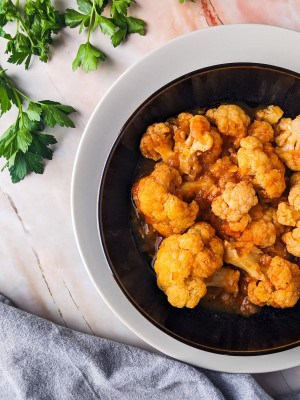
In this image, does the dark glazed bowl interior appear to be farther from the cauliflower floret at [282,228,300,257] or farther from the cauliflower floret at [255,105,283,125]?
the cauliflower floret at [282,228,300,257]

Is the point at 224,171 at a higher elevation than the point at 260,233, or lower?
higher

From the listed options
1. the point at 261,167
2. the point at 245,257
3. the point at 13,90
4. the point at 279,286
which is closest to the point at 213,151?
the point at 261,167

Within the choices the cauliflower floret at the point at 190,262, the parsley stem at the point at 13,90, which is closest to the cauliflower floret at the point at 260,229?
the cauliflower floret at the point at 190,262

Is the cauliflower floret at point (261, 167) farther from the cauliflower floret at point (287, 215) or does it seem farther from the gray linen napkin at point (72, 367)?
the gray linen napkin at point (72, 367)

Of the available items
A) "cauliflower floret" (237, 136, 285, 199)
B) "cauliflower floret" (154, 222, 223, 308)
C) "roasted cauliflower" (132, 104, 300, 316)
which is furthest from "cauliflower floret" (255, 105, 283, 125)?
"cauliflower floret" (154, 222, 223, 308)

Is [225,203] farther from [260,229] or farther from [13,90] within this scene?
[13,90]

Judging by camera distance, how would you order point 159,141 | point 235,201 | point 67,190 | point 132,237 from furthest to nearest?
1. point 67,190
2. point 132,237
3. point 159,141
4. point 235,201
